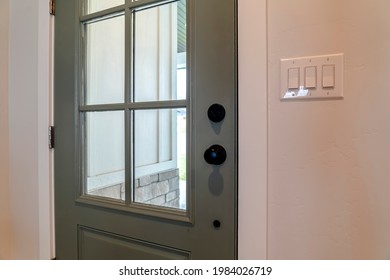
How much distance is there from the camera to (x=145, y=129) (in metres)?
0.92

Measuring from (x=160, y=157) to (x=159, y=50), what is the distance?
42 cm

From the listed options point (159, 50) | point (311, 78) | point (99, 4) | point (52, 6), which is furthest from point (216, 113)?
point (52, 6)

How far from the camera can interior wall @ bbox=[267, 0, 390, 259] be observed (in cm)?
59

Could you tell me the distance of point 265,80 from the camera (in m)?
0.69

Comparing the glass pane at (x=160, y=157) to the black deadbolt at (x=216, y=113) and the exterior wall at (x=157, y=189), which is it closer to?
the exterior wall at (x=157, y=189)

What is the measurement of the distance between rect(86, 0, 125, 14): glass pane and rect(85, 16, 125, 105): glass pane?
0.05 meters

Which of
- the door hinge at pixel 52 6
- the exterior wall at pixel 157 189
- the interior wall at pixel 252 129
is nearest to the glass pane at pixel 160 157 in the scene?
the exterior wall at pixel 157 189

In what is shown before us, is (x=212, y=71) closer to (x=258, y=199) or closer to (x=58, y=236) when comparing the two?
(x=258, y=199)

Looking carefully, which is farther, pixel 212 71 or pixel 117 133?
pixel 117 133

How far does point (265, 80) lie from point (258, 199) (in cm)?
36

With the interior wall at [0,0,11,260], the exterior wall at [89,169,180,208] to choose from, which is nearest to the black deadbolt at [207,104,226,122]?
the exterior wall at [89,169,180,208]

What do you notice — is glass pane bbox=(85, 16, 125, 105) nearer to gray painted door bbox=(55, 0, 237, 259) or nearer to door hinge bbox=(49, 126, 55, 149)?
gray painted door bbox=(55, 0, 237, 259)

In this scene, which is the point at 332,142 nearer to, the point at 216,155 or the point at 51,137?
the point at 216,155
